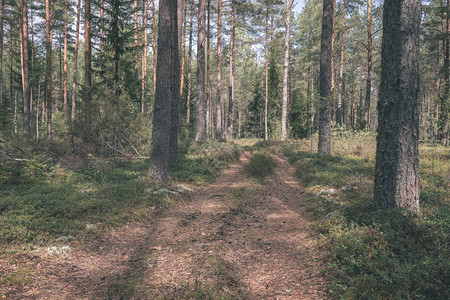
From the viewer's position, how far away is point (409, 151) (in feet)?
13.8

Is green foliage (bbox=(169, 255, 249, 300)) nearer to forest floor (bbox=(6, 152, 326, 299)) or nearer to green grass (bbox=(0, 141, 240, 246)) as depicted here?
forest floor (bbox=(6, 152, 326, 299))

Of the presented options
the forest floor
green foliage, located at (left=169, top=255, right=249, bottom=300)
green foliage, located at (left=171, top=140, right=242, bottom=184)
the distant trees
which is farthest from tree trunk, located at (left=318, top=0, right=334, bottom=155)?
green foliage, located at (left=169, top=255, right=249, bottom=300)

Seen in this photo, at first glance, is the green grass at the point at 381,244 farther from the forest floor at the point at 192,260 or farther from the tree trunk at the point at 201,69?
the tree trunk at the point at 201,69

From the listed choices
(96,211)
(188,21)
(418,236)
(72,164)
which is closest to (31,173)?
(72,164)

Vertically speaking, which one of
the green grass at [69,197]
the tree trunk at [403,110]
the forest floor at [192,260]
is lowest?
the forest floor at [192,260]

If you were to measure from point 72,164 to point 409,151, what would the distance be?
11.0 meters

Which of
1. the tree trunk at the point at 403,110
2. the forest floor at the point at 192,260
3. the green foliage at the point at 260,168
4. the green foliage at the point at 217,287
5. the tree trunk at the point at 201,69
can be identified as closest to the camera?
the green foliage at the point at 217,287

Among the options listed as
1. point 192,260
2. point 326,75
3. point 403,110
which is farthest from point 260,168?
point 192,260

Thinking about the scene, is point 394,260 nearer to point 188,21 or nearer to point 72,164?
point 72,164

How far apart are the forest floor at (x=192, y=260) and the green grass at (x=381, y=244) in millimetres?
339

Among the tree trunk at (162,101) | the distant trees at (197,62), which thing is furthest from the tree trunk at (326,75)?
the tree trunk at (162,101)

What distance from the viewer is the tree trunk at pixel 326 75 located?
1118cm

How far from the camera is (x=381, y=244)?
3.55m

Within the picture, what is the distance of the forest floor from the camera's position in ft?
10.4
